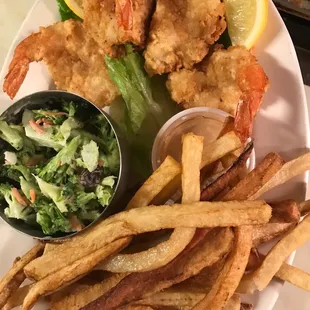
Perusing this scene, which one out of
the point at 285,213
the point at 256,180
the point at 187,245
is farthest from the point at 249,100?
the point at 187,245

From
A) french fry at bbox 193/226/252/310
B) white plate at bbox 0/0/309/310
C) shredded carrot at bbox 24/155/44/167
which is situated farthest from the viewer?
white plate at bbox 0/0/309/310

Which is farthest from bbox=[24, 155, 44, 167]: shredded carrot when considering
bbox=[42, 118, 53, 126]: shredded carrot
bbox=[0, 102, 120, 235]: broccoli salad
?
bbox=[42, 118, 53, 126]: shredded carrot

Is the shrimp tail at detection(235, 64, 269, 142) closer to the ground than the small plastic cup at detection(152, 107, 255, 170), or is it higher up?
higher up

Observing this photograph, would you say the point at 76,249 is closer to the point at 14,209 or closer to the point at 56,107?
the point at 14,209

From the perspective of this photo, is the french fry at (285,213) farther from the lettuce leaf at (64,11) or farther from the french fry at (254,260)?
the lettuce leaf at (64,11)

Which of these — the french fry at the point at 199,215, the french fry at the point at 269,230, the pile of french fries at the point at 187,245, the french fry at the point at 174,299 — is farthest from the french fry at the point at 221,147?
the french fry at the point at 174,299

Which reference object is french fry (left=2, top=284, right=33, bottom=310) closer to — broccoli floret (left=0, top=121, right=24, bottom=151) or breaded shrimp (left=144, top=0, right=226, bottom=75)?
broccoli floret (left=0, top=121, right=24, bottom=151)

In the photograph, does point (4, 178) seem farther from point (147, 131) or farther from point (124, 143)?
point (147, 131)
